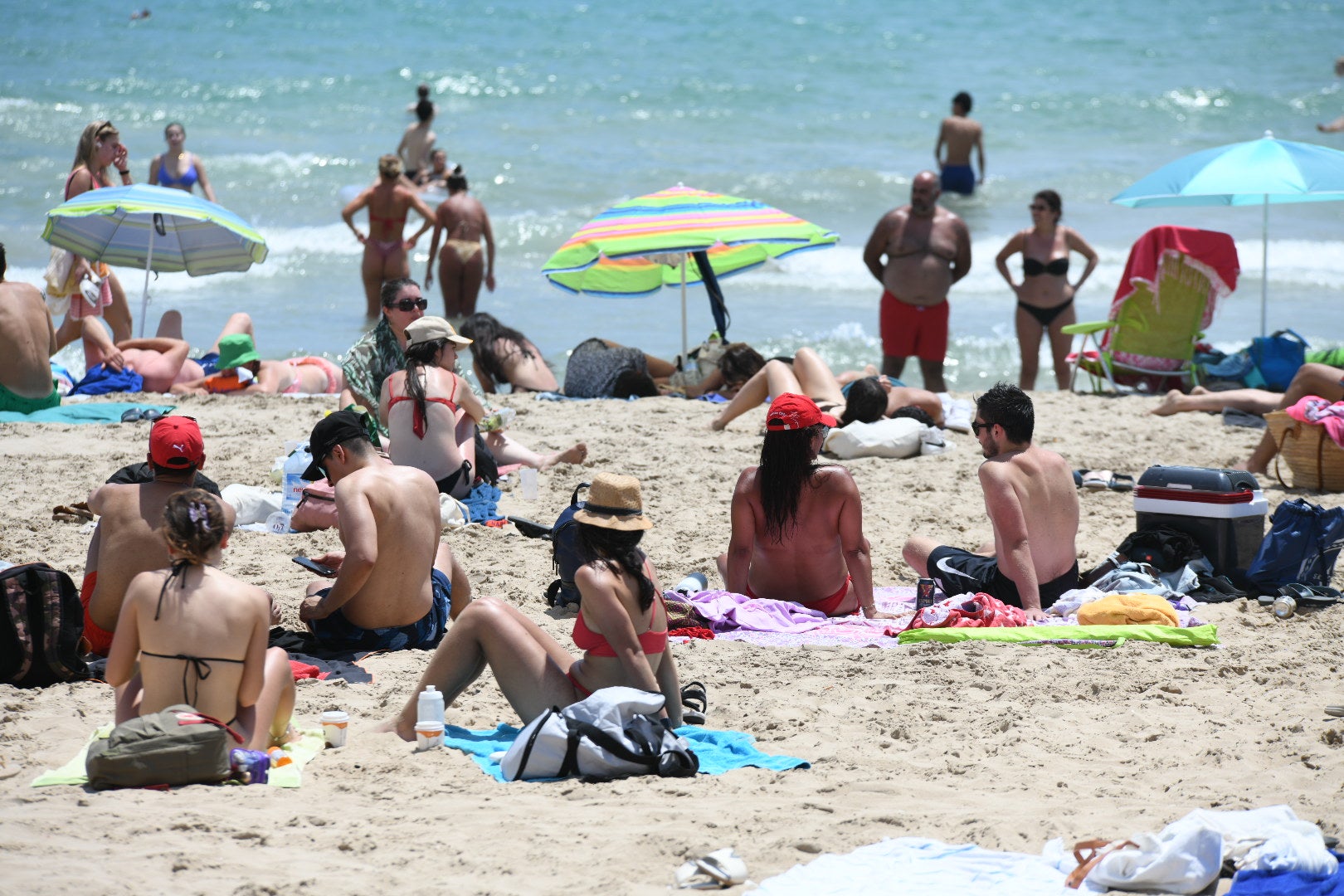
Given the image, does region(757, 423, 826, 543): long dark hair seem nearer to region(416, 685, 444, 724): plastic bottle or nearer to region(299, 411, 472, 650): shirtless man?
region(299, 411, 472, 650): shirtless man

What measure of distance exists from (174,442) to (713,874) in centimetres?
207

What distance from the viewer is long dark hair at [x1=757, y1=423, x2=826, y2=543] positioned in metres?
4.72

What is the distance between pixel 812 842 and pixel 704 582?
2189 millimetres

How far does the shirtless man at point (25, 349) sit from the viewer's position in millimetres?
7199

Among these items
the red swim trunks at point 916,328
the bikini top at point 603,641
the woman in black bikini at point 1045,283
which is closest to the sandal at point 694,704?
the bikini top at point 603,641

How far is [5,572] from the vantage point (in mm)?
3854

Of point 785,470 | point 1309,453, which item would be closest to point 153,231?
point 785,470

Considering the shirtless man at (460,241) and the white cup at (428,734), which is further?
the shirtless man at (460,241)

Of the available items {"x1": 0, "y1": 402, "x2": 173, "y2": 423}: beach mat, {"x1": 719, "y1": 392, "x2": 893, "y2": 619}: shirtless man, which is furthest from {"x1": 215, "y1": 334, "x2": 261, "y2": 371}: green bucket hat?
{"x1": 719, "y1": 392, "x2": 893, "y2": 619}: shirtless man

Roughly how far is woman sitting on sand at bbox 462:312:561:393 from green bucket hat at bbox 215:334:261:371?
1409mm

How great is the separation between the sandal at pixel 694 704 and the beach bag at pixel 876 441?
11.3ft

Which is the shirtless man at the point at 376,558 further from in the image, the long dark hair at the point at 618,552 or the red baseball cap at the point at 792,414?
the red baseball cap at the point at 792,414

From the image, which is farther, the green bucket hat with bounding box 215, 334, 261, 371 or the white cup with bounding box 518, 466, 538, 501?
the green bucket hat with bounding box 215, 334, 261, 371

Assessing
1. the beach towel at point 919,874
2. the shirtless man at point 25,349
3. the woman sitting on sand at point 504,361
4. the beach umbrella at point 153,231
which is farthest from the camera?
the woman sitting on sand at point 504,361
